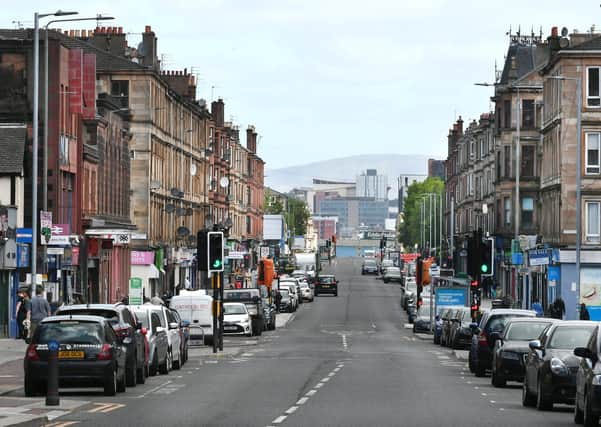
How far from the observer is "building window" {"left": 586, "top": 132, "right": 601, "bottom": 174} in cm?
7412

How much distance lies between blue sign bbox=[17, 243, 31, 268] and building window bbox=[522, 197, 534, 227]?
171 feet

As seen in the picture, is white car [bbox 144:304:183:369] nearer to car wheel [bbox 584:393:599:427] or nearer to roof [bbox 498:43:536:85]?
car wheel [bbox 584:393:599:427]

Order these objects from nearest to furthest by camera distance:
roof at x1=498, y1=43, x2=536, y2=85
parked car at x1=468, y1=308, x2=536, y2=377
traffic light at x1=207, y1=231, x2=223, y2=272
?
parked car at x1=468, y1=308, x2=536, y2=377, traffic light at x1=207, y1=231, x2=223, y2=272, roof at x1=498, y1=43, x2=536, y2=85

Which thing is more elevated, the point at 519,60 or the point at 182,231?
the point at 519,60

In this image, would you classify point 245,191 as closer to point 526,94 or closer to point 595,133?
point 526,94

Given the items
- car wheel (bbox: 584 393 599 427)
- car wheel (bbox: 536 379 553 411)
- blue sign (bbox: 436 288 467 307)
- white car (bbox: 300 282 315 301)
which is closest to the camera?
car wheel (bbox: 584 393 599 427)

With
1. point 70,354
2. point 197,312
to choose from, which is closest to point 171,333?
point 70,354

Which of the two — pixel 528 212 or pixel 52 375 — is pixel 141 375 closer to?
pixel 52 375

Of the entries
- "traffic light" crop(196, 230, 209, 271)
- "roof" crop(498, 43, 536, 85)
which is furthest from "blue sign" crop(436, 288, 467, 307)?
"roof" crop(498, 43, 536, 85)

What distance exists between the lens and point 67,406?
2573 centimetres

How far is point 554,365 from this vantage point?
2500 cm

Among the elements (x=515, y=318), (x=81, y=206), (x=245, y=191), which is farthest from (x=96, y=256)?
(x=245, y=191)

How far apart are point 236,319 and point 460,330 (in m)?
11.9

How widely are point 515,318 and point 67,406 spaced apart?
37.8 ft
